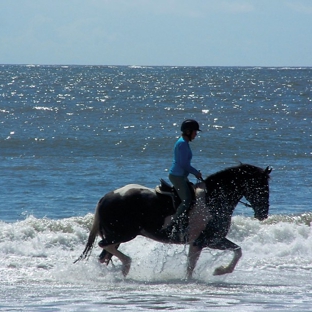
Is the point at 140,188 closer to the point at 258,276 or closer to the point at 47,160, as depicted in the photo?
the point at 258,276

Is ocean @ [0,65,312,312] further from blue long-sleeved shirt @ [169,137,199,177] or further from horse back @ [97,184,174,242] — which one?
blue long-sleeved shirt @ [169,137,199,177]

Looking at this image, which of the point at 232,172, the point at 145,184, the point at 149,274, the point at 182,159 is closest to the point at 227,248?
the point at 232,172

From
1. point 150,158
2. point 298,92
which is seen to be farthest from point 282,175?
point 298,92

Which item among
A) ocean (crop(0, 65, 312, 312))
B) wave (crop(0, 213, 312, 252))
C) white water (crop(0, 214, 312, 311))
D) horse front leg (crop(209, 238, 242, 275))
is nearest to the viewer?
white water (crop(0, 214, 312, 311))

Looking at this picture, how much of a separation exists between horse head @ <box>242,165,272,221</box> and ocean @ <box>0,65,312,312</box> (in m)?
0.90

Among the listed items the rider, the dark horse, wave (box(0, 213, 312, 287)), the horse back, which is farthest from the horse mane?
wave (box(0, 213, 312, 287))

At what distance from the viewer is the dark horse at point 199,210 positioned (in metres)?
9.12

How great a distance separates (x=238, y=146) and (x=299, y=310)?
18786mm

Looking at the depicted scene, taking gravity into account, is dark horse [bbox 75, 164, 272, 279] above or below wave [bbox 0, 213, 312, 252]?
above

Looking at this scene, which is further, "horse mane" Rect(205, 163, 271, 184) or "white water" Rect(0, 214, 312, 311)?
"horse mane" Rect(205, 163, 271, 184)

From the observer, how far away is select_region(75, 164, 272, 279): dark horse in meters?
9.12

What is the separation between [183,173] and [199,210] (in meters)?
0.54

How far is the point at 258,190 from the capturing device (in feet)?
30.2

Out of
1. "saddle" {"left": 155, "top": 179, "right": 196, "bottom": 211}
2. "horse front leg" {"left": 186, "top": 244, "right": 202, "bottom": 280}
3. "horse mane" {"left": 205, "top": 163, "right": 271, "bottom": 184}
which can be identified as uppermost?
"horse mane" {"left": 205, "top": 163, "right": 271, "bottom": 184}
